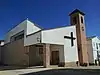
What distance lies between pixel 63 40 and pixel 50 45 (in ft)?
6.65

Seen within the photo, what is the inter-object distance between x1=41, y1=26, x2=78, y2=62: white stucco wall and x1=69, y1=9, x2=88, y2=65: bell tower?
163 centimetres

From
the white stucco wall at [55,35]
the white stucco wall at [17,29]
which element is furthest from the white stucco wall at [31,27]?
the white stucco wall at [55,35]

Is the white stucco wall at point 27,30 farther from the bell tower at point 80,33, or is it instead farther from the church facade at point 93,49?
the church facade at point 93,49

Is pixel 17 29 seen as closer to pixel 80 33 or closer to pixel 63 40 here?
pixel 63 40

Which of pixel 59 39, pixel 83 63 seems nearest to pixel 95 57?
pixel 83 63

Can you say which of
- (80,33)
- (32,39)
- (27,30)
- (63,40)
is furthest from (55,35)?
(27,30)

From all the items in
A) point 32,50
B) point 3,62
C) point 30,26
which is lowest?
point 3,62

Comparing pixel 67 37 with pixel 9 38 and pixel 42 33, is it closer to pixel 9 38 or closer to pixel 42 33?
pixel 42 33

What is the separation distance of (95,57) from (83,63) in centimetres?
1778

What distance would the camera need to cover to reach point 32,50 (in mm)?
26344

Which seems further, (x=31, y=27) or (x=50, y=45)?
(x=31, y=27)

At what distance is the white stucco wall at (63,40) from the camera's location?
846 inches

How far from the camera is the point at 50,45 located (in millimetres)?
23250

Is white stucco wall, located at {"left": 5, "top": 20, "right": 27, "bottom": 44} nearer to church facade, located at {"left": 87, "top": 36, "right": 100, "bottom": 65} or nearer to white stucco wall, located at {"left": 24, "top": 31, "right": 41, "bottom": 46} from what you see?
white stucco wall, located at {"left": 24, "top": 31, "right": 41, "bottom": 46}
